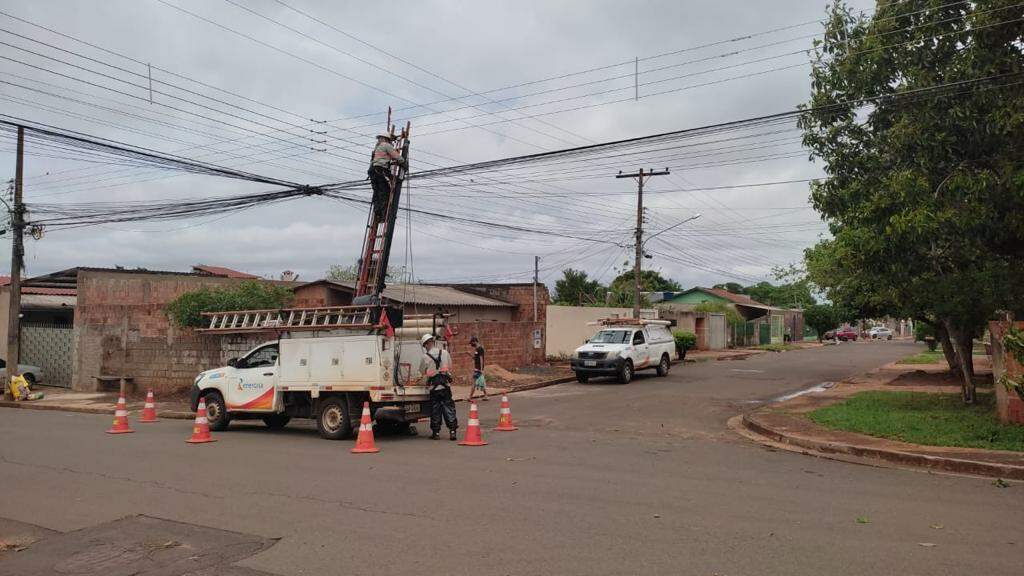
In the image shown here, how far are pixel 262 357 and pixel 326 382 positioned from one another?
6.82 ft

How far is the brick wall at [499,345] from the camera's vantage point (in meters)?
22.9

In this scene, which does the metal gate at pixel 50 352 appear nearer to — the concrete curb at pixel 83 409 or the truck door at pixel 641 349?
the concrete curb at pixel 83 409

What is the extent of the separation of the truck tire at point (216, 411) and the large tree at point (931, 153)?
12.1 m

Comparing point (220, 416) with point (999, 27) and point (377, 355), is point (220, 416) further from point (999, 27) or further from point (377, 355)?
point (999, 27)

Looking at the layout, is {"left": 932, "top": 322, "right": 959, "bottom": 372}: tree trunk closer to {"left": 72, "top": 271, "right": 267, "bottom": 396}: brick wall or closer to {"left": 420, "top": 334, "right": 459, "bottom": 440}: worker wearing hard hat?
{"left": 420, "top": 334, "right": 459, "bottom": 440}: worker wearing hard hat

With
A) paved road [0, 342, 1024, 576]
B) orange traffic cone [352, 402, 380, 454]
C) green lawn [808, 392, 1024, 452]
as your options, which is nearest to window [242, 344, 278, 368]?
paved road [0, 342, 1024, 576]

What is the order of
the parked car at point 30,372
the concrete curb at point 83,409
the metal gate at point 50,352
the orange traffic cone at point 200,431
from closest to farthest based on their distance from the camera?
the orange traffic cone at point 200,431, the concrete curb at point 83,409, the parked car at point 30,372, the metal gate at point 50,352

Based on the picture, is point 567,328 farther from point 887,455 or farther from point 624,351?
point 887,455

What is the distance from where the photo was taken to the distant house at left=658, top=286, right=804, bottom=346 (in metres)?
50.1

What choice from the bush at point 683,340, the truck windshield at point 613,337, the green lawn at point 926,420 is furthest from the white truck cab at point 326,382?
the bush at point 683,340

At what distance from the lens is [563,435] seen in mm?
12805

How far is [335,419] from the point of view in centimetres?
1304

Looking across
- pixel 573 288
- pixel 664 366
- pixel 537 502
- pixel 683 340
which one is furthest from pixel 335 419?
pixel 573 288

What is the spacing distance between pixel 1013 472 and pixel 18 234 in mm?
22960
